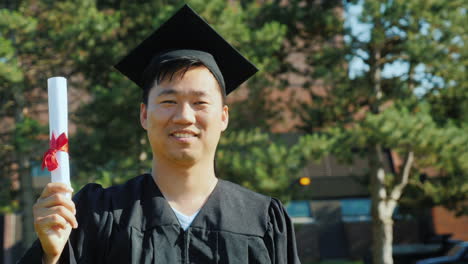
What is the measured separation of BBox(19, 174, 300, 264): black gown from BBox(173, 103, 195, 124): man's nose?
0.35 m

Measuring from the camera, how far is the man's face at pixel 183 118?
235 cm

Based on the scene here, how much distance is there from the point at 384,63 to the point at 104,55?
7047mm

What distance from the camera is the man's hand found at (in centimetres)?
189

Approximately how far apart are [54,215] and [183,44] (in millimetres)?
1148

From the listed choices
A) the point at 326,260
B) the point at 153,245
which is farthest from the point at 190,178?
the point at 326,260

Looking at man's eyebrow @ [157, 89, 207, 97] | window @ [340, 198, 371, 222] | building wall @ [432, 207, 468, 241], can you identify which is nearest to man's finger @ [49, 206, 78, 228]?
man's eyebrow @ [157, 89, 207, 97]

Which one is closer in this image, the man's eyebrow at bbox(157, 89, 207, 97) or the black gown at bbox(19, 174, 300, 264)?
the black gown at bbox(19, 174, 300, 264)

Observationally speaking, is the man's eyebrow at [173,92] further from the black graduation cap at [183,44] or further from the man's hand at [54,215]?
the man's hand at [54,215]

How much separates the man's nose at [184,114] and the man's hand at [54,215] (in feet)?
1.98

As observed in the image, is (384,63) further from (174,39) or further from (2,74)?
(174,39)

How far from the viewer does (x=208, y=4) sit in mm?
11328

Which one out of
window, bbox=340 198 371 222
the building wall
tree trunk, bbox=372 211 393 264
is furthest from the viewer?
window, bbox=340 198 371 222

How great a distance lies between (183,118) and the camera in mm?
2322

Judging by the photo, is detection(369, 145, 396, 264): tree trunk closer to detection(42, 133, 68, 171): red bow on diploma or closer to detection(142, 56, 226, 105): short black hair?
detection(142, 56, 226, 105): short black hair
